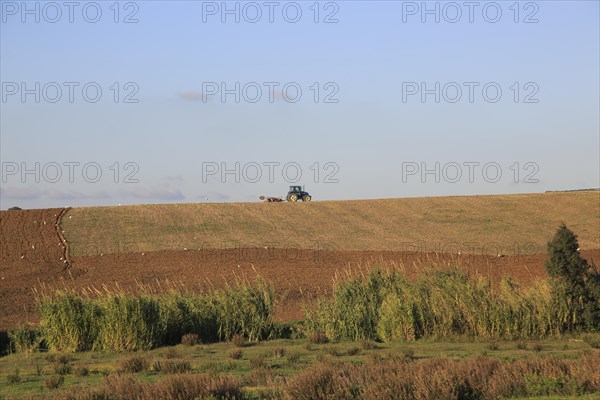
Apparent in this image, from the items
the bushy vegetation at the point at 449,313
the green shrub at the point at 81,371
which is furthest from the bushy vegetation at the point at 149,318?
the green shrub at the point at 81,371

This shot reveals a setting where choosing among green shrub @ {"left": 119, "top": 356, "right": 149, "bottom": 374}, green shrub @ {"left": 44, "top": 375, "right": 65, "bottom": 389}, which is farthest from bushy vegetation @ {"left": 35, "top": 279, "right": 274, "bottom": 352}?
green shrub @ {"left": 44, "top": 375, "right": 65, "bottom": 389}

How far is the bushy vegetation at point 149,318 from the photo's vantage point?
24469 millimetres

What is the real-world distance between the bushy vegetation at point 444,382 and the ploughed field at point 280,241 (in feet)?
56.4

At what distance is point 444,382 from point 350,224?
48073 mm

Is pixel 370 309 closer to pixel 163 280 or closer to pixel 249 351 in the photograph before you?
pixel 249 351

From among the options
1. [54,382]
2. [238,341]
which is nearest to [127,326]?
[238,341]

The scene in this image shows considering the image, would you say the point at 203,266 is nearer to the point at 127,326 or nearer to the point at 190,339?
the point at 190,339

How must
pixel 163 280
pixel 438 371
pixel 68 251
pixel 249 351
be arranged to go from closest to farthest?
pixel 438 371 < pixel 249 351 < pixel 163 280 < pixel 68 251

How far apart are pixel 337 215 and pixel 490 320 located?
4053cm

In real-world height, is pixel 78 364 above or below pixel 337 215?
below

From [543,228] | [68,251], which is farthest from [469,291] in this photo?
[543,228]

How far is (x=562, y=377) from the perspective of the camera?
48.4 ft

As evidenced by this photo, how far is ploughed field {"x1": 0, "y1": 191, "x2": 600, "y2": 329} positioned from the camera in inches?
1623

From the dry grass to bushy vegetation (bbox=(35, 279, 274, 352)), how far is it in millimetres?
24336
